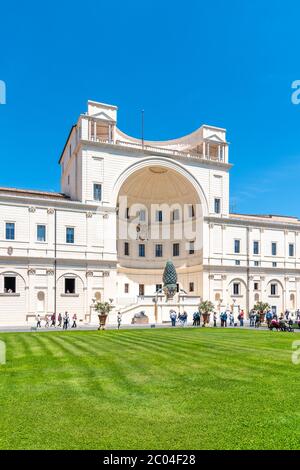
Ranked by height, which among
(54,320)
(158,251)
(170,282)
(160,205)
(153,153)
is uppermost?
(153,153)

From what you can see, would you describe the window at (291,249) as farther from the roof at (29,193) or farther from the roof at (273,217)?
the roof at (29,193)

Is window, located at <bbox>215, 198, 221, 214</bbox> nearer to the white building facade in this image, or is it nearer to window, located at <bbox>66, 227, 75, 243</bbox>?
the white building facade

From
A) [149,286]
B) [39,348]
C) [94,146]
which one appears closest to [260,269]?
[149,286]

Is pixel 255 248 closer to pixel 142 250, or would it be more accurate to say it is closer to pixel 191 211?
pixel 191 211

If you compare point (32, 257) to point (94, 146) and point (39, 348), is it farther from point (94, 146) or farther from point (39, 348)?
point (39, 348)

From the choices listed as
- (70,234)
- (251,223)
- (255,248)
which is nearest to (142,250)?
(70,234)

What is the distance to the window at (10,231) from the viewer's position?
4588 cm

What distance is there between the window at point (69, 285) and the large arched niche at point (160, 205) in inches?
419

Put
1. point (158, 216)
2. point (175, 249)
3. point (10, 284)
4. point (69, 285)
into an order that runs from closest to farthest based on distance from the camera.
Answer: point (10, 284)
point (69, 285)
point (175, 249)
point (158, 216)

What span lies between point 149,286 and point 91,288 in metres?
12.3

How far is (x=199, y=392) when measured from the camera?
1000 centimetres

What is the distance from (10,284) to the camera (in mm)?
45531

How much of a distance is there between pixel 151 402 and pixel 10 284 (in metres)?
39.1

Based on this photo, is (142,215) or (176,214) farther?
(176,214)
